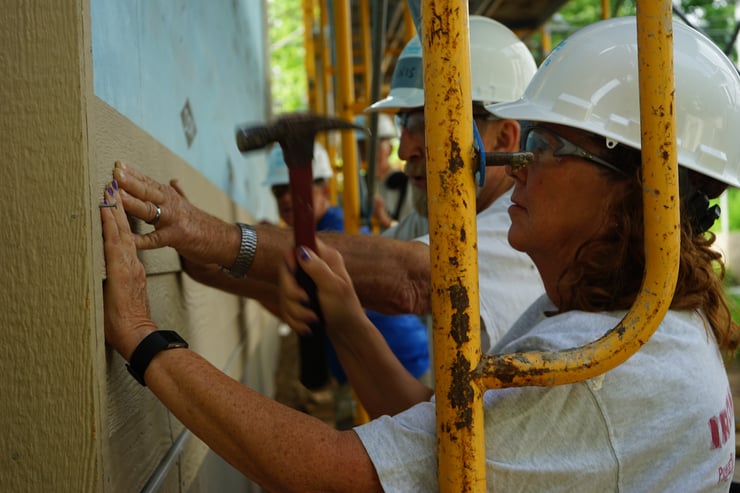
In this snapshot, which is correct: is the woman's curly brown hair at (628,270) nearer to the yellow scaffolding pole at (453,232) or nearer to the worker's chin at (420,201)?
the yellow scaffolding pole at (453,232)

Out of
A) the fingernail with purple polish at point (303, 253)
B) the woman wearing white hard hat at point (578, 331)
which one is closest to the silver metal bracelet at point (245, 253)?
the woman wearing white hard hat at point (578, 331)

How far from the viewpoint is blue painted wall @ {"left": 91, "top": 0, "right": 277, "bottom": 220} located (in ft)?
6.17

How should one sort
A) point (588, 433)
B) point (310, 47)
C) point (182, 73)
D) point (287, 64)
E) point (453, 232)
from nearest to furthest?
point (453, 232) → point (588, 433) → point (182, 73) → point (310, 47) → point (287, 64)

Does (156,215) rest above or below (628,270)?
above

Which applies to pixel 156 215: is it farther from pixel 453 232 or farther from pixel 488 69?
pixel 488 69

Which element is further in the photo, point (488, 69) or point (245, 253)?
point (488, 69)

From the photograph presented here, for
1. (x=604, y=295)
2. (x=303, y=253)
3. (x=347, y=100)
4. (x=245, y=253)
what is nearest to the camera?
(x=604, y=295)

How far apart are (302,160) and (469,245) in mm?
536

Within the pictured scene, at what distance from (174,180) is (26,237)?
3.10 feet

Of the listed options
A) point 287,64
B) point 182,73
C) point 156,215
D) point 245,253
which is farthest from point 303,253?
point 287,64

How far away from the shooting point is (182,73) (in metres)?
2.99

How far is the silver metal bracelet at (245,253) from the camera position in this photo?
222cm

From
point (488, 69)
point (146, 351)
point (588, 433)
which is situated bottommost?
point (588, 433)

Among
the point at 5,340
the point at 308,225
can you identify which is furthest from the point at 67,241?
the point at 308,225
